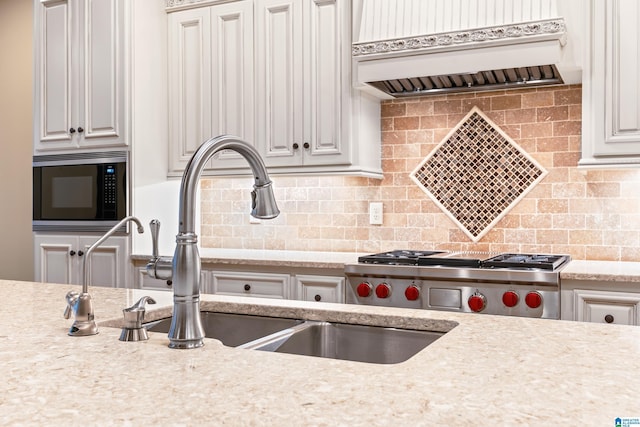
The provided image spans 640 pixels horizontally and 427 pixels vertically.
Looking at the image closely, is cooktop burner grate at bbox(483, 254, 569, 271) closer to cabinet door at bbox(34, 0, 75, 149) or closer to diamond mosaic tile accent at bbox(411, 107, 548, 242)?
diamond mosaic tile accent at bbox(411, 107, 548, 242)

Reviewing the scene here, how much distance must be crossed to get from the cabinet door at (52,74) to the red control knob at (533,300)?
9.67 ft

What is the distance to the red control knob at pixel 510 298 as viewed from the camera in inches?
106

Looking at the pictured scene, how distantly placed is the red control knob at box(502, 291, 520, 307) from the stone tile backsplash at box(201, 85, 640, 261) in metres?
0.72

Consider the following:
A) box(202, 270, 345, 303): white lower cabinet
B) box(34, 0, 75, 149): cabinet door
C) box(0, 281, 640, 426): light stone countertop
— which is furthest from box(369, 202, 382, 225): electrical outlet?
box(0, 281, 640, 426): light stone countertop

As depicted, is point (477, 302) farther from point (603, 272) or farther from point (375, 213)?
point (375, 213)

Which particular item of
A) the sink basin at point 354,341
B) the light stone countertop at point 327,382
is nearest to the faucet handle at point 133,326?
the light stone countertop at point 327,382

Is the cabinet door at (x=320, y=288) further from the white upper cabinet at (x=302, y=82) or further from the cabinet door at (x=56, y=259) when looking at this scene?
the cabinet door at (x=56, y=259)

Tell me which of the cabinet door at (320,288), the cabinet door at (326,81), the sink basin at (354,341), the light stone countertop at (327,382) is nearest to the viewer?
the light stone countertop at (327,382)

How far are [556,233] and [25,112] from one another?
403cm

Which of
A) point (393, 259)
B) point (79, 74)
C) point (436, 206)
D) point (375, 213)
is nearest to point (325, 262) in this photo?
point (393, 259)

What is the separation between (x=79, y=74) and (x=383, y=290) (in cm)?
244

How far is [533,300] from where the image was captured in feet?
8.74

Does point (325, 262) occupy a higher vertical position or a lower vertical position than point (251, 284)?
higher

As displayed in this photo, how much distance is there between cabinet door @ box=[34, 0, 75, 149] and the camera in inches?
155
